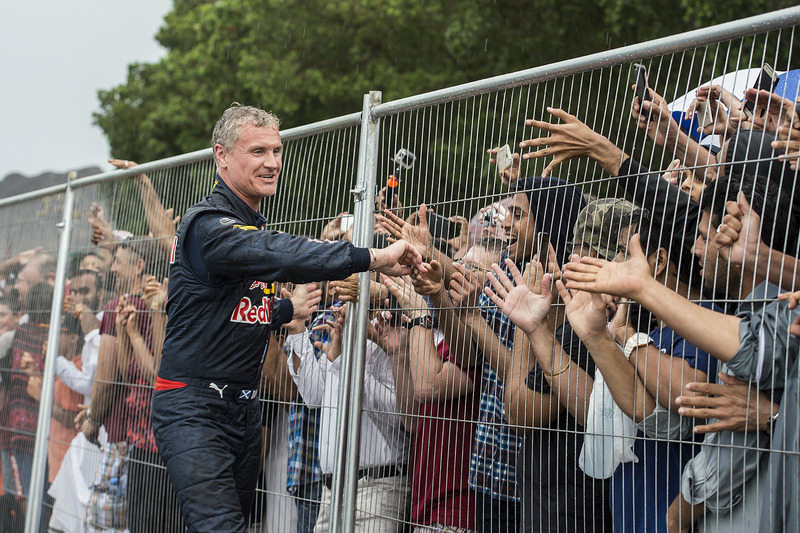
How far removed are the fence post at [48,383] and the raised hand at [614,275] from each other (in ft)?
15.5

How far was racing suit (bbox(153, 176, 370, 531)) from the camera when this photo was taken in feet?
11.9

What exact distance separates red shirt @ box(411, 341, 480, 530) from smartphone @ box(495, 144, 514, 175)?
2.86 ft

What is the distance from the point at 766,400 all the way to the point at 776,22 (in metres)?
1.23

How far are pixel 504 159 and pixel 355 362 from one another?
4.11 ft

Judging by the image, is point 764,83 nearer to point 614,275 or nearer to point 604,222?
point 604,222

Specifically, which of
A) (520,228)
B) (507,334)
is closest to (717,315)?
(520,228)

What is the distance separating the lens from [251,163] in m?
4.07

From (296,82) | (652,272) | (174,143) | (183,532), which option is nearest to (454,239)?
(652,272)

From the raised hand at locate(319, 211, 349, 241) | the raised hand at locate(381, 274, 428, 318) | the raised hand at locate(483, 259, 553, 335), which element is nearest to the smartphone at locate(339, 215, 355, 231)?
the raised hand at locate(319, 211, 349, 241)

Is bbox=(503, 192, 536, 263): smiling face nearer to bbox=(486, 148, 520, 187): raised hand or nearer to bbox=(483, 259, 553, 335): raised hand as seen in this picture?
bbox=(486, 148, 520, 187): raised hand

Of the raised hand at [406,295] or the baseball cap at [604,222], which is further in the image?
the raised hand at [406,295]

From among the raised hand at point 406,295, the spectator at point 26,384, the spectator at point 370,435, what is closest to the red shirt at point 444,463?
the spectator at point 370,435

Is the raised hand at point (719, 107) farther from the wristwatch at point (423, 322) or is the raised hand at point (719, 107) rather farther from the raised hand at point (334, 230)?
the raised hand at point (334, 230)

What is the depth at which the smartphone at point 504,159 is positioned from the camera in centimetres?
362
